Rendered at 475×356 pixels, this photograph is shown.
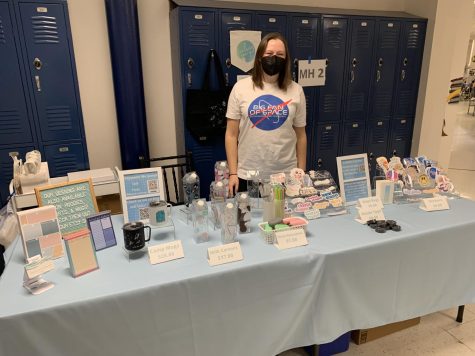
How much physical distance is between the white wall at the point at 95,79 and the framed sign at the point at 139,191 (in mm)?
1917

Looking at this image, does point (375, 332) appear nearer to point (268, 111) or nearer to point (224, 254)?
point (224, 254)

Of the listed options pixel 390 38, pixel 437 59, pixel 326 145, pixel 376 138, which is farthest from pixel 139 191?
pixel 437 59

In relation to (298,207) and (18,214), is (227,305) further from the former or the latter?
(18,214)

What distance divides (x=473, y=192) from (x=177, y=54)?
396 centimetres

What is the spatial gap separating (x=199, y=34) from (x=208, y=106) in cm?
59

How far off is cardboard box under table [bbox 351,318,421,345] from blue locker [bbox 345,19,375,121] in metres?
2.25

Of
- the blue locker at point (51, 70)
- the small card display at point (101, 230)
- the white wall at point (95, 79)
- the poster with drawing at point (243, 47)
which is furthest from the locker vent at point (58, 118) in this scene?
the small card display at point (101, 230)

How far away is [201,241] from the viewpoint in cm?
145

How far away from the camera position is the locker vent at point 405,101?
3951mm

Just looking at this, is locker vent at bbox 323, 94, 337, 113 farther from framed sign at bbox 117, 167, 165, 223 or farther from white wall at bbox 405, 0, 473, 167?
framed sign at bbox 117, 167, 165, 223

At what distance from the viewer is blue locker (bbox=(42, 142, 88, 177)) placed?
279 centimetres

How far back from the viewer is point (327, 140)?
3705 millimetres

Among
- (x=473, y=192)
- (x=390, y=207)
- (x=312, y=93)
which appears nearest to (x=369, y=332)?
(x=390, y=207)

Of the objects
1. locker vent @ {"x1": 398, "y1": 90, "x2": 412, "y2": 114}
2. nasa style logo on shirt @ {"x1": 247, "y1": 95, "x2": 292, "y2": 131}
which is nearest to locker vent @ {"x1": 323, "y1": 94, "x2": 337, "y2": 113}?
locker vent @ {"x1": 398, "y1": 90, "x2": 412, "y2": 114}
